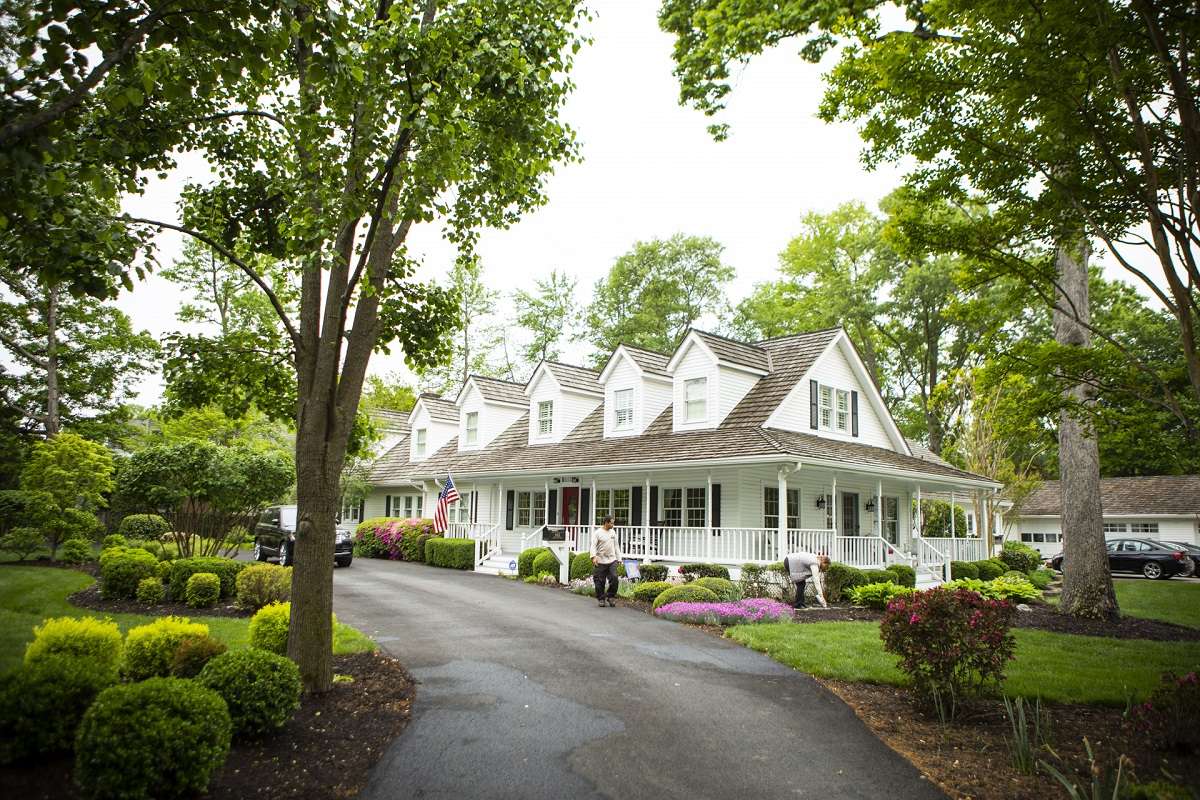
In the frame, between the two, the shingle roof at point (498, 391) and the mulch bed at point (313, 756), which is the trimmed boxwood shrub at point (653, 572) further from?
the shingle roof at point (498, 391)

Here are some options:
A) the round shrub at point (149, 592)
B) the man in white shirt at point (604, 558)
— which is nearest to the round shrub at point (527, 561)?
the man in white shirt at point (604, 558)

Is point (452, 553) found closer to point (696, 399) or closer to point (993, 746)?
point (696, 399)

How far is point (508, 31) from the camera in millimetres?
6816

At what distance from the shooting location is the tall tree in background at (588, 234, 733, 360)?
43344 mm

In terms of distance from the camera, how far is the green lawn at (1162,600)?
16562 mm

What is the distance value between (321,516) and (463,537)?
18691 mm

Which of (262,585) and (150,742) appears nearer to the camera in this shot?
(150,742)

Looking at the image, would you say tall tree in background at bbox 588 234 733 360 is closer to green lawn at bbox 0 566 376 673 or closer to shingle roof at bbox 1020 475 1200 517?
shingle roof at bbox 1020 475 1200 517

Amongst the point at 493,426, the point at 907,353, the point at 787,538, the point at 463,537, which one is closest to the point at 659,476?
the point at 787,538

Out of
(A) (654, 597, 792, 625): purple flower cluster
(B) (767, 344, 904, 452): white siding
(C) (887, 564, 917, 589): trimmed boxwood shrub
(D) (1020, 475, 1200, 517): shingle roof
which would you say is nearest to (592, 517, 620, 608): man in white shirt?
(A) (654, 597, 792, 625): purple flower cluster

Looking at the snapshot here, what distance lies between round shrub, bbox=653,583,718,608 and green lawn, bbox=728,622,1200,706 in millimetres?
1878

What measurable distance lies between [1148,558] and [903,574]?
18748 mm

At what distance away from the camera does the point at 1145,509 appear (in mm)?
39656

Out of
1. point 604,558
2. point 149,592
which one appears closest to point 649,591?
point 604,558
